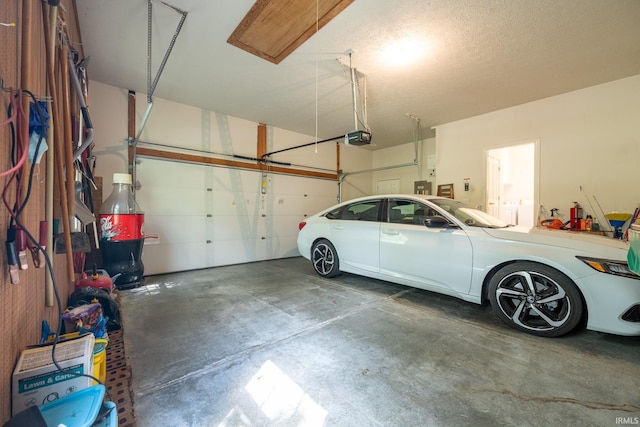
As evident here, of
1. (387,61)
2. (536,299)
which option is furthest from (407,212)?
(387,61)

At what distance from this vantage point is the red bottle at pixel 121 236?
3.15 meters

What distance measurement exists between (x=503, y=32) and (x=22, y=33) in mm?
3664

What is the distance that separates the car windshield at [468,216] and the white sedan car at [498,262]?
0.01 meters

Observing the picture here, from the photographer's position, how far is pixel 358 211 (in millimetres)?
3615

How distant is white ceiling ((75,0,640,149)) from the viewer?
7.61 feet

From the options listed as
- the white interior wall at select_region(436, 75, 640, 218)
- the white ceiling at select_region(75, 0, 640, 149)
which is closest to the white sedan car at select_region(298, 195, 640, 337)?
the white ceiling at select_region(75, 0, 640, 149)

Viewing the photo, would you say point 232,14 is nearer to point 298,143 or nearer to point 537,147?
point 298,143


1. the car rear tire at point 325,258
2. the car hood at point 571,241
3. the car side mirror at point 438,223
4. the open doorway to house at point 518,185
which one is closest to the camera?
the car hood at point 571,241

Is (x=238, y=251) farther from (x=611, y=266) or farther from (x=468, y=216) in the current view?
(x=611, y=266)

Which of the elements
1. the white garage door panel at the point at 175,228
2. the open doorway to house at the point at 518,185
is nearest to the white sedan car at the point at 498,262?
the white garage door panel at the point at 175,228

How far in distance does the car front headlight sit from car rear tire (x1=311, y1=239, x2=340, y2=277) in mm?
2588

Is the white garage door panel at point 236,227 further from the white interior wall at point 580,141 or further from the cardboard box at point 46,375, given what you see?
the white interior wall at point 580,141

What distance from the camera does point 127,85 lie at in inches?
149

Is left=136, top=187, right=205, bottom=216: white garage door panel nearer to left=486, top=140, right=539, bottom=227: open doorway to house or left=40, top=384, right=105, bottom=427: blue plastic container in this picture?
left=40, top=384, right=105, bottom=427: blue plastic container
